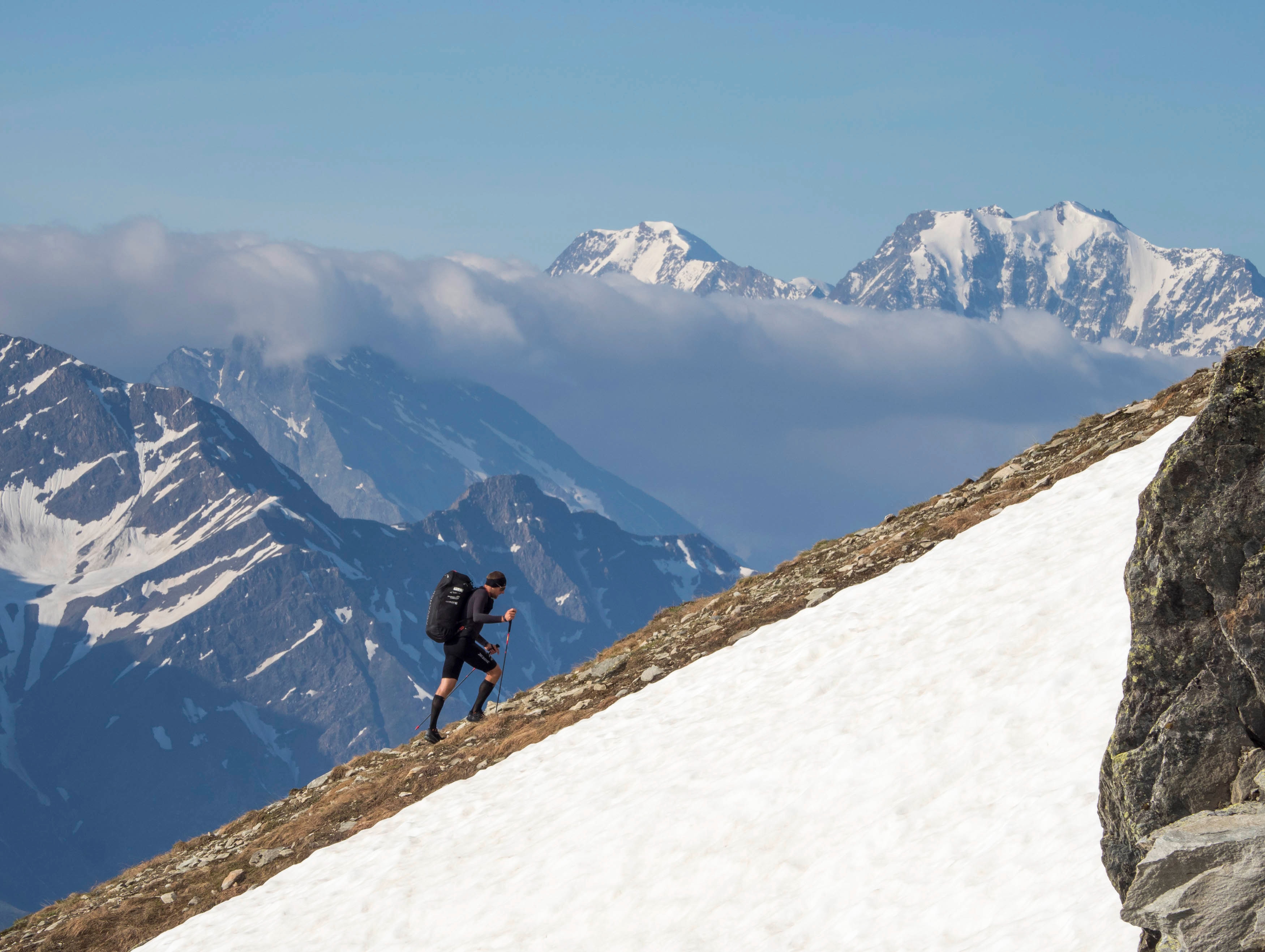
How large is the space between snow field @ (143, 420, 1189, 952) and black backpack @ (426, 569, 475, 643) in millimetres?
3751

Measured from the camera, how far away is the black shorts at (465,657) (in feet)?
77.8

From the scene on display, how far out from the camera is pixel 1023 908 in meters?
10.7

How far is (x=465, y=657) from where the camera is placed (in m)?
24.0

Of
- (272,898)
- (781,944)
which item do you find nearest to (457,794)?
(272,898)

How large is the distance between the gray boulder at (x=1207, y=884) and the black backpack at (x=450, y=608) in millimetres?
16897

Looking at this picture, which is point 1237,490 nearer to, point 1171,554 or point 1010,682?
point 1171,554

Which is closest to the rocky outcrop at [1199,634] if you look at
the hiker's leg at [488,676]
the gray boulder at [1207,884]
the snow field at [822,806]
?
the gray boulder at [1207,884]

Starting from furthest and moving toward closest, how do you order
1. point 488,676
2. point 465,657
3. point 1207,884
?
point 488,676
point 465,657
point 1207,884

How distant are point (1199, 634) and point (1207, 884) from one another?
181 cm

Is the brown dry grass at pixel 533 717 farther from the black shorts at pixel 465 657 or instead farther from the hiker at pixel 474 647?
the black shorts at pixel 465 657

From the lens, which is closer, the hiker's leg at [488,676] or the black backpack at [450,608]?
the black backpack at [450,608]

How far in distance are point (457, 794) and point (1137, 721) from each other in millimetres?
13806

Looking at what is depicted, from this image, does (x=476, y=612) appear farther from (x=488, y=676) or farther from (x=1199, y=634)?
(x=1199, y=634)

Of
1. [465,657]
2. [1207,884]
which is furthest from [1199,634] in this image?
[465,657]
